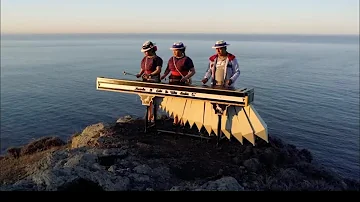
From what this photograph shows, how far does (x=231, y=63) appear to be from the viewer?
10617 millimetres

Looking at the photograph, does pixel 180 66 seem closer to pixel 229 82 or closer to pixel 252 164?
pixel 229 82

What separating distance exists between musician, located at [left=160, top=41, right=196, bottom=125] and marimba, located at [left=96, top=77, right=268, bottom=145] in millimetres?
391

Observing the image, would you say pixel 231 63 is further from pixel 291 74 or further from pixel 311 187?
pixel 291 74

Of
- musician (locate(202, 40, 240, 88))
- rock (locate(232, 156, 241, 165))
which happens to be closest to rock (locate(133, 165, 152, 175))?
rock (locate(232, 156, 241, 165))

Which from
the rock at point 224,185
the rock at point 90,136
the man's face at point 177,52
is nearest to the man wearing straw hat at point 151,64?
the man's face at point 177,52

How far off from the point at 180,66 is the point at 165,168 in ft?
10.5

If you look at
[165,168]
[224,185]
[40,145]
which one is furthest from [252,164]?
[40,145]

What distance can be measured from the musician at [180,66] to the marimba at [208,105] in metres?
0.39

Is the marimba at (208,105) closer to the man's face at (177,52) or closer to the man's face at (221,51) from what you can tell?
the man's face at (177,52)

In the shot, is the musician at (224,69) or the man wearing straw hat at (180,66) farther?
the man wearing straw hat at (180,66)

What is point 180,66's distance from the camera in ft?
36.0

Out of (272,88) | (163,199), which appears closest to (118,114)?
(272,88)

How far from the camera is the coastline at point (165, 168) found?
8.09 meters

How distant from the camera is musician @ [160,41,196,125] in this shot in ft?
35.6
